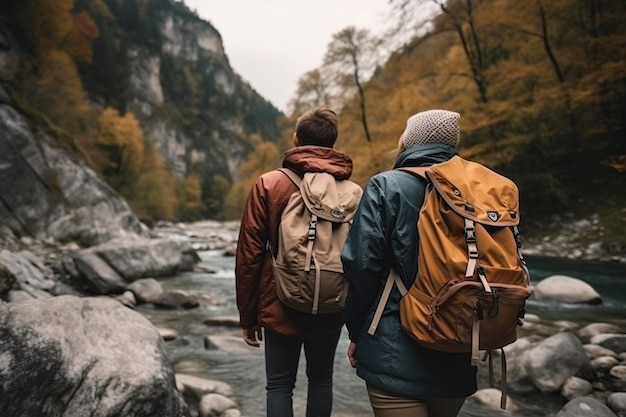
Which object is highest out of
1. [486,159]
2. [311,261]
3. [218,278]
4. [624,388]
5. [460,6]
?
[460,6]

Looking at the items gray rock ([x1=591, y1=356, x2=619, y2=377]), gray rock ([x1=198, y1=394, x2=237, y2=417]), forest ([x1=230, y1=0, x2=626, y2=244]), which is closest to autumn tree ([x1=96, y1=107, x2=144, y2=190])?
forest ([x1=230, y1=0, x2=626, y2=244])

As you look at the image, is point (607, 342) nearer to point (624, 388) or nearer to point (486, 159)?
point (624, 388)

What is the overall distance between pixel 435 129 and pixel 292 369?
1.45 metres

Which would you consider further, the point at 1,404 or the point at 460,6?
the point at 460,6

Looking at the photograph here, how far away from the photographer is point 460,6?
17.5 meters

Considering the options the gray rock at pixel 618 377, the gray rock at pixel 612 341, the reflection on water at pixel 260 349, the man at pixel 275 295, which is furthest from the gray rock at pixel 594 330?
the man at pixel 275 295

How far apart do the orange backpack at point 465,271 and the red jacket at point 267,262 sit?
2.49ft

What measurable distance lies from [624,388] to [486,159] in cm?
1394

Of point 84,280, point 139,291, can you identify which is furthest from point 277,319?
point 84,280

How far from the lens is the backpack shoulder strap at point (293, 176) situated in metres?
2.35

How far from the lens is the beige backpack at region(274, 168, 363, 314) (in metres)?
2.10

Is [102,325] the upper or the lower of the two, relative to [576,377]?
upper

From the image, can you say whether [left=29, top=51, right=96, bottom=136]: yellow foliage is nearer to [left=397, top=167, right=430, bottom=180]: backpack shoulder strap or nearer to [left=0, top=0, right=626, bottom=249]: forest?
[left=0, top=0, right=626, bottom=249]: forest

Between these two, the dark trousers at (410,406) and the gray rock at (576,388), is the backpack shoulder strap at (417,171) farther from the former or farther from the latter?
the gray rock at (576,388)
